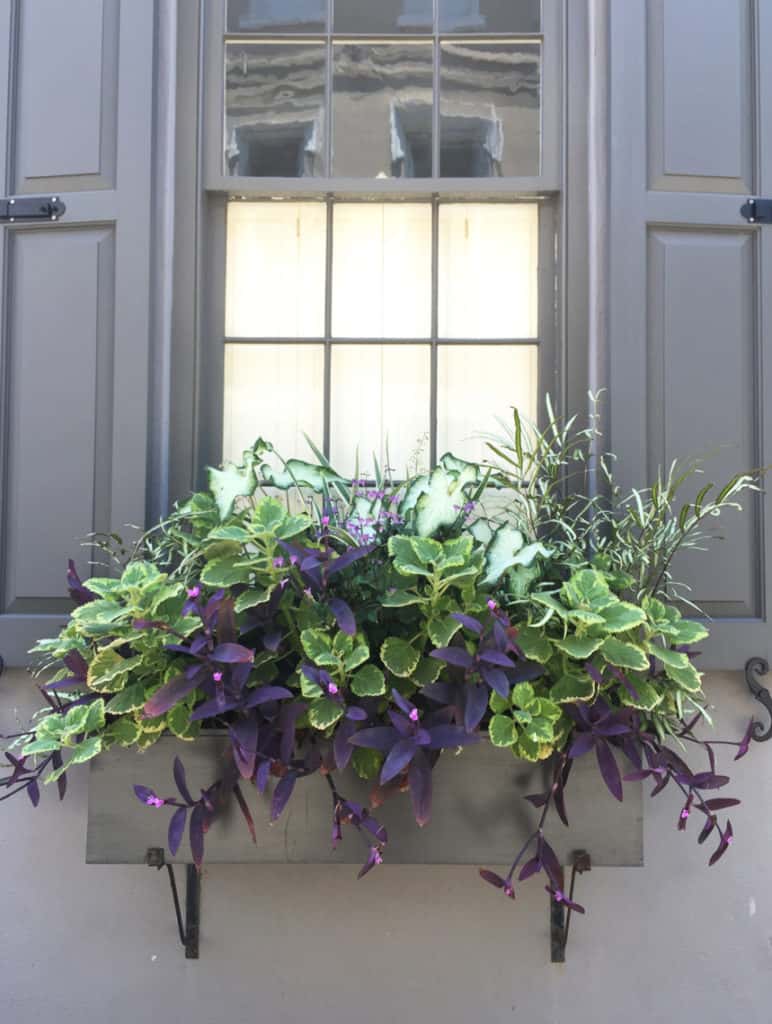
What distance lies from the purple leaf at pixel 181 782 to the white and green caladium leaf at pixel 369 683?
350 mm

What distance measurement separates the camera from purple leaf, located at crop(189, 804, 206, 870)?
165cm

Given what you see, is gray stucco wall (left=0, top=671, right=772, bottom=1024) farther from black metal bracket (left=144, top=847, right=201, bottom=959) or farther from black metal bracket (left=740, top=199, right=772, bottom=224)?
black metal bracket (left=740, top=199, right=772, bottom=224)

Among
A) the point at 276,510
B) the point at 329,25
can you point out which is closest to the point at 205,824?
the point at 276,510

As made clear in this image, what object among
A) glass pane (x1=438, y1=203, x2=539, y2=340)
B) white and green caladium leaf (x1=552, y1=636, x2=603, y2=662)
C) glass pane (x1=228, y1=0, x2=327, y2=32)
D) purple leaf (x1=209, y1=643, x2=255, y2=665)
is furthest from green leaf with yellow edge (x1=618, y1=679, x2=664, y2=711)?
glass pane (x1=228, y1=0, x2=327, y2=32)

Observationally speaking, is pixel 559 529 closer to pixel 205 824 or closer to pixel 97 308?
pixel 205 824

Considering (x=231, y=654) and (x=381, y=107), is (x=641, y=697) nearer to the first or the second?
(x=231, y=654)

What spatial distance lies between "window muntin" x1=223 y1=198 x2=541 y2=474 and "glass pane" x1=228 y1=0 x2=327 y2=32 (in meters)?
0.42

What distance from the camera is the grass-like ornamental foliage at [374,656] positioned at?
1.64m

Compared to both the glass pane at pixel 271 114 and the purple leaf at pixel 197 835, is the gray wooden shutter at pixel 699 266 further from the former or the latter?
the purple leaf at pixel 197 835

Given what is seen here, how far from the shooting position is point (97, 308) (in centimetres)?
215

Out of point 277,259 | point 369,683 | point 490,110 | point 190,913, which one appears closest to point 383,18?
point 490,110

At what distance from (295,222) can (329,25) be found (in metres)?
0.48

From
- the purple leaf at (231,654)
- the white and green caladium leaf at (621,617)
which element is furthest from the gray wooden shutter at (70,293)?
the white and green caladium leaf at (621,617)

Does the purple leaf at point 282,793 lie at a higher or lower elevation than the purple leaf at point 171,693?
lower
